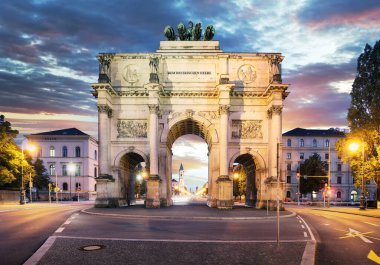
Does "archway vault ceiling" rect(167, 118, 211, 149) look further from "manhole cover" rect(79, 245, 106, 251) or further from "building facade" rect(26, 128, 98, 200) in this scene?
"building facade" rect(26, 128, 98, 200)

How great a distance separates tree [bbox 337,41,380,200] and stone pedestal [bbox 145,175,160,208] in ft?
67.8

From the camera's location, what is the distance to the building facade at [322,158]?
89625 mm

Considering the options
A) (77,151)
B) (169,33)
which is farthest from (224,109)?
(77,151)

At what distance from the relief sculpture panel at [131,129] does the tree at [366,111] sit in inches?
888

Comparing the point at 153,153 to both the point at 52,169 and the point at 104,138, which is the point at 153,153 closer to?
the point at 104,138

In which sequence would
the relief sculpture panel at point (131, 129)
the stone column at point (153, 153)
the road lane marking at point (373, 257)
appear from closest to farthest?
the road lane marking at point (373, 257) < the stone column at point (153, 153) < the relief sculpture panel at point (131, 129)

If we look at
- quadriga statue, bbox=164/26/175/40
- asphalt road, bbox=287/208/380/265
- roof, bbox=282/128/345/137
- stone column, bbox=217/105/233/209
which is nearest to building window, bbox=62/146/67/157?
roof, bbox=282/128/345/137

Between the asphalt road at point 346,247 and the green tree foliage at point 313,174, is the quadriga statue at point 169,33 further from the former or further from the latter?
the green tree foliage at point 313,174

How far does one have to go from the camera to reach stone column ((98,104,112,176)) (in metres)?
37.9

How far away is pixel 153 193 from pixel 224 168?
24.3 feet

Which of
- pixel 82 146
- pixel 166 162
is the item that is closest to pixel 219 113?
pixel 166 162

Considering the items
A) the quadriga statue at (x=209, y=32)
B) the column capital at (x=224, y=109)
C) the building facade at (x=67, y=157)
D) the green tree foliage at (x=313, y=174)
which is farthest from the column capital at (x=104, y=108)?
the green tree foliage at (x=313, y=174)

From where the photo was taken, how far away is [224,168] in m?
37.2

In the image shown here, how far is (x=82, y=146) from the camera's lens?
85312 mm
